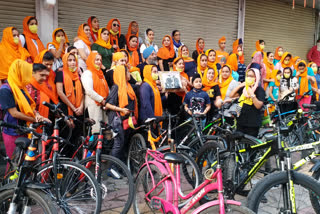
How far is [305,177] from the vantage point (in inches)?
100

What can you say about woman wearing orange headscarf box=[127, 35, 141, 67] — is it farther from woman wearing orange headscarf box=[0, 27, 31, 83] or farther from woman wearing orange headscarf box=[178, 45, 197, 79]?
woman wearing orange headscarf box=[0, 27, 31, 83]

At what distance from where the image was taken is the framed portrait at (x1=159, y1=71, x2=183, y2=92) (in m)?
5.38

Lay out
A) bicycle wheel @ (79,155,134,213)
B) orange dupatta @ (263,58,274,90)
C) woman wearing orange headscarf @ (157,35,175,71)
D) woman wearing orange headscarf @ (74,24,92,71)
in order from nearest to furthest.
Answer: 1. bicycle wheel @ (79,155,134,213)
2. woman wearing orange headscarf @ (74,24,92,71)
3. woman wearing orange headscarf @ (157,35,175,71)
4. orange dupatta @ (263,58,274,90)

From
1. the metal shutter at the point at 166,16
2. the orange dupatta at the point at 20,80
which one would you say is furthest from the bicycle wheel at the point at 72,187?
the metal shutter at the point at 166,16

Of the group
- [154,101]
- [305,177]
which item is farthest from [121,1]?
[305,177]

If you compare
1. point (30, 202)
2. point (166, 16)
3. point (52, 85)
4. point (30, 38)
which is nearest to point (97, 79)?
point (52, 85)

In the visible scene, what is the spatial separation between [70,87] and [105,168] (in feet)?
5.22

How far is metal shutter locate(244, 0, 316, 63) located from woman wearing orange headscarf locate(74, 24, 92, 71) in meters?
6.36

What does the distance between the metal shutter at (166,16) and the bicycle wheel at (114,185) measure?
3.97 meters

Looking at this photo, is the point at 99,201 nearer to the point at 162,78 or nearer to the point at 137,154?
the point at 137,154

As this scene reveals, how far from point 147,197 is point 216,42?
735 centimetres

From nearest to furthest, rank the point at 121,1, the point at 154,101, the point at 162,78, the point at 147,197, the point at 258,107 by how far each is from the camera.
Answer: the point at 147,197, the point at 258,107, the point at 154,101, the point at 162,78, the point at 121,1

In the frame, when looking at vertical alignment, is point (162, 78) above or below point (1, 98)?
above

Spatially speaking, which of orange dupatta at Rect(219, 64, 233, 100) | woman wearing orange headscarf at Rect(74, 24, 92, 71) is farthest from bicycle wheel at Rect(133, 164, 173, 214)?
orange dupatta at Rect(219, 64, 233, 100)
